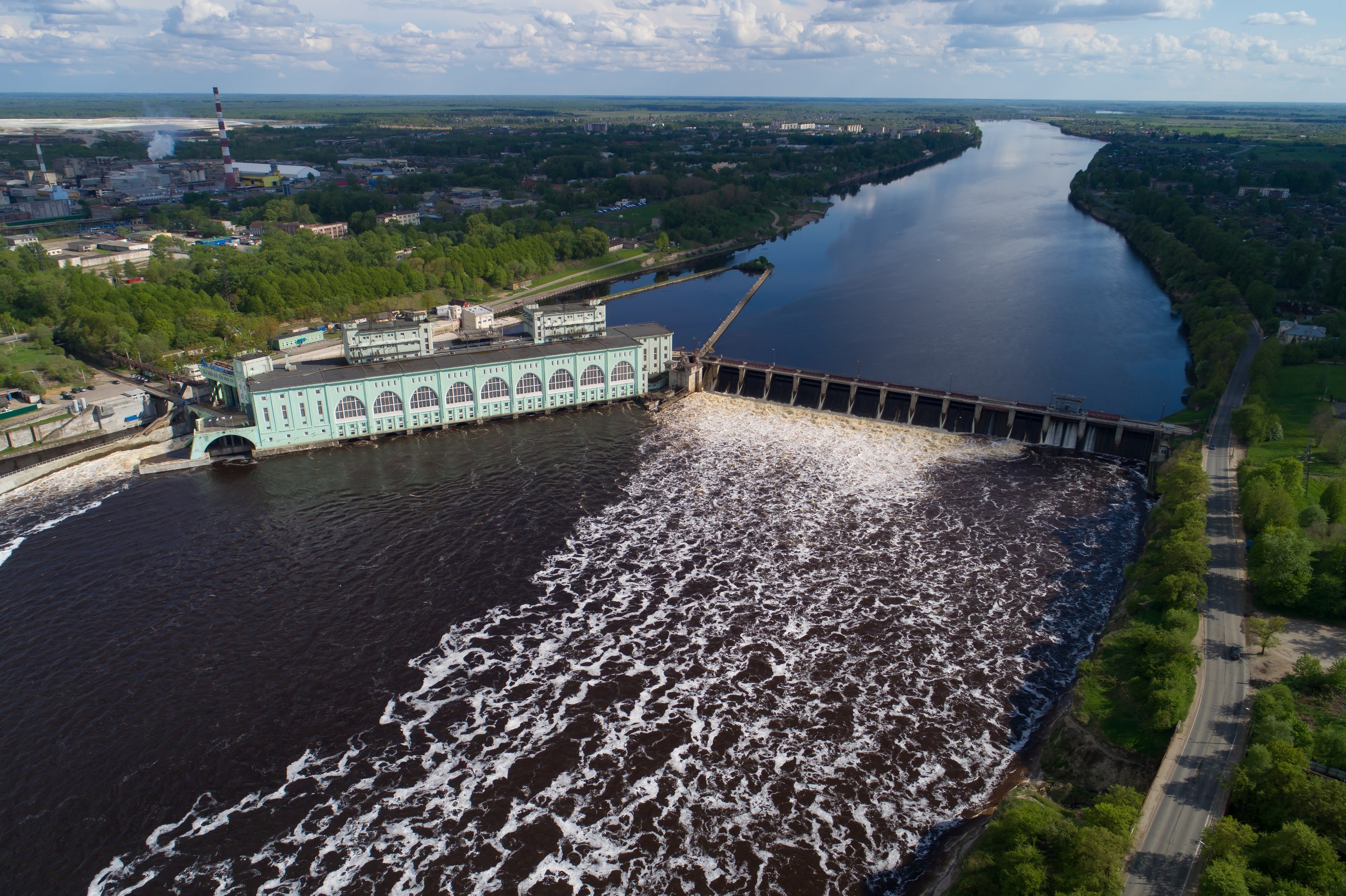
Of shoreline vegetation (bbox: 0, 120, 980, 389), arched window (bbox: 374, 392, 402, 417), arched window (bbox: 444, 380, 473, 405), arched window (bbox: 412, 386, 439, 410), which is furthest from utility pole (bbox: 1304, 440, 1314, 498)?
shoreline vegetation (bbox: 0, 120, 980, 389)

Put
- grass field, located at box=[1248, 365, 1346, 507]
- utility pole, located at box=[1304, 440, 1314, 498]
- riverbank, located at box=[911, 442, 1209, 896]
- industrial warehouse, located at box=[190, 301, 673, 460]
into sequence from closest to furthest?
riverbank, located at box=[911, 442, 1209, 896] → utility pole, located at box=[1304, 440, 1314, 498] → grass field, located at box=[1248, 365, 1346, 507] → industrial warehouse, located at box=[190, 301, 673, 460]

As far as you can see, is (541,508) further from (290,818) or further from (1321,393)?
(1321,393)

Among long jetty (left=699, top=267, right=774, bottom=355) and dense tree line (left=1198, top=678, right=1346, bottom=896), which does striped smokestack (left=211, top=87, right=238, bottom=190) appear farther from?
dense tree line (left=1198, top=678, right=1346, bottom=896)

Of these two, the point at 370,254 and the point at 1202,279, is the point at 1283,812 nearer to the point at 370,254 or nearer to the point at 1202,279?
the point at 1202,279

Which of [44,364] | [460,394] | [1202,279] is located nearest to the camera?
[460,394]

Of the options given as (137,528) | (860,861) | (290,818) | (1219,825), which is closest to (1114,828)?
(1219,825)

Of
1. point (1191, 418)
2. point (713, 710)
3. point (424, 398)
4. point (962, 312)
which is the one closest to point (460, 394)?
point (424, 398)

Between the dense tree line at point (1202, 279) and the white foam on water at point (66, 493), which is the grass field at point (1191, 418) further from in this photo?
the white foam on water at point (66, 493)
